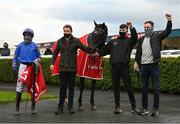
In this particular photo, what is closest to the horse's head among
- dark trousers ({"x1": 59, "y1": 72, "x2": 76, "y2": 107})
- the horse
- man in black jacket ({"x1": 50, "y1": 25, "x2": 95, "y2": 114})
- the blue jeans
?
the horse

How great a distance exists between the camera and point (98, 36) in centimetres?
1168

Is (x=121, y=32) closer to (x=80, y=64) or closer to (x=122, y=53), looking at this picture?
(x=122, y=53)

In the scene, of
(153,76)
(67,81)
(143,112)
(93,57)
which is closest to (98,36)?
(93,57)

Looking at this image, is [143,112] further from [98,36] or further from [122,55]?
[98,36]

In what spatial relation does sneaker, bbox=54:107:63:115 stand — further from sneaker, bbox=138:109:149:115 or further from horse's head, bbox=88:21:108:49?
sneaker, bbox=138:109:149:115

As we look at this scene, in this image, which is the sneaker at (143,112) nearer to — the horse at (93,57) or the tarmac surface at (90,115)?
the tarmac surface at (90,115)

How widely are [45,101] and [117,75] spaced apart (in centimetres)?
331

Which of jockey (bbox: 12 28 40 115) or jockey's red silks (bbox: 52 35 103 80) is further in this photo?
jockey's red silks (bbox: 52 35 103 80)

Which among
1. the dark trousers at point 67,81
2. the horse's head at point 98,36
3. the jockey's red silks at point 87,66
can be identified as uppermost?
the horse's head at point 98,36

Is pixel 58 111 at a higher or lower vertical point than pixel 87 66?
lower

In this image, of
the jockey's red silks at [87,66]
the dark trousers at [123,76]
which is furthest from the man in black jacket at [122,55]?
the jockey's red silks at [87,66]

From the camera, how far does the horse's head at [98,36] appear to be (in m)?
11.7

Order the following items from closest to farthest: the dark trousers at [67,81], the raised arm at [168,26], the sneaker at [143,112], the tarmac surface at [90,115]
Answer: the tarmac surface at [90,115] < the raised arm at [168,26] < the sneaker at [143,112] < the dark trousers at [67,81]

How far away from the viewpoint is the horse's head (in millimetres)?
11680
